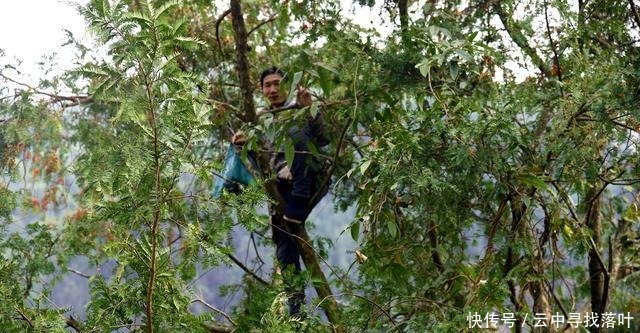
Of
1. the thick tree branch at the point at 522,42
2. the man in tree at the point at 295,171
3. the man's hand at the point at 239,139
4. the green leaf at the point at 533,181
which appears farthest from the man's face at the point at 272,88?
the green leaf at the point at 533,181

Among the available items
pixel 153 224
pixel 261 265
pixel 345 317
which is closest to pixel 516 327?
pixel 345 317

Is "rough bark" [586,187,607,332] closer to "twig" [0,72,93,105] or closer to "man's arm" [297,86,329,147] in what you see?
"man's arm" [297,86,329,147]

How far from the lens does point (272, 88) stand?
3975 millimetres

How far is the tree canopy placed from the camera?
84.0 inches

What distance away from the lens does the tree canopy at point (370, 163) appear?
2135 mm

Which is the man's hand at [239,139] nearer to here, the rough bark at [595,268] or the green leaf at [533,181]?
the green leaf at [533,181]

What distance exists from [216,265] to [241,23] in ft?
5.68

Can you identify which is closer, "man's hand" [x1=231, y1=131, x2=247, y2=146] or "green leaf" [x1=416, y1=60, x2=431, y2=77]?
"green leaf" [x1=416, y1=60, x2=431, y2=77]

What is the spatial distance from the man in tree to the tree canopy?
0.12m

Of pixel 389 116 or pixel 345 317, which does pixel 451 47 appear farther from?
pixel 345 317

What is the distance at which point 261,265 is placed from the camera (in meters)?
4.47

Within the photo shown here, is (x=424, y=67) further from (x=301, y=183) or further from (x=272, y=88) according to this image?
(x=272, y=88)

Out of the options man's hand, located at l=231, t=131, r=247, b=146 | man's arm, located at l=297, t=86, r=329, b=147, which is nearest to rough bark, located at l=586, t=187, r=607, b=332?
man's arm, located at l=297, t=86, r=329, b=147

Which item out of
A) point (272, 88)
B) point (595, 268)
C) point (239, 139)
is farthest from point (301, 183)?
point (595, 268)
